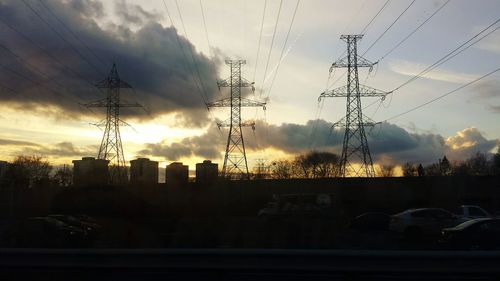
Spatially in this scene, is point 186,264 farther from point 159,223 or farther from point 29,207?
point 29,207

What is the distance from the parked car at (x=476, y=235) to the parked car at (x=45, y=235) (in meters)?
15.2

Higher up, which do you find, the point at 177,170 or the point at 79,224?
the point at 177,170

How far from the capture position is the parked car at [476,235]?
2022cm

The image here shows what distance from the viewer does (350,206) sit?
48.2 metres

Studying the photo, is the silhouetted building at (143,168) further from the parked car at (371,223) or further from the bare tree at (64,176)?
the parked car at (371,223)

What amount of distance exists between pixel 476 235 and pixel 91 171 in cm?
5385

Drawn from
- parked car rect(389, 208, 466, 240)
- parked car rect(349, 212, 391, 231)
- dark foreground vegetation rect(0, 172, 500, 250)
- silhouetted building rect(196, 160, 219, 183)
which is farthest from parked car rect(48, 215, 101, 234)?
silhouetted building rect(196, 160, 219, 183)

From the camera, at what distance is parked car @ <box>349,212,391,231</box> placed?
35.3 metres

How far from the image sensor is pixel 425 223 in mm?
27031

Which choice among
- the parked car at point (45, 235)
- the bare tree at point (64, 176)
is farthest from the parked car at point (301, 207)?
the bare tree at point (64, 176)

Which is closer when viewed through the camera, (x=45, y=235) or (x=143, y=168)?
(x=45, y=235)

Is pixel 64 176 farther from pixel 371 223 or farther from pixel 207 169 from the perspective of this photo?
pixel 371 223

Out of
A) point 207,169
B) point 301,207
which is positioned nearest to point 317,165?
point 207,169

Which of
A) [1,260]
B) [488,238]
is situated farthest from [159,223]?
[1,260]
